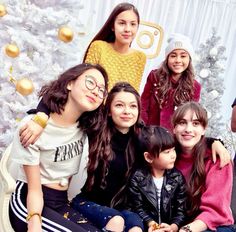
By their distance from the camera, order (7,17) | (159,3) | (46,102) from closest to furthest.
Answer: (46,102), (7,17), (159,3)

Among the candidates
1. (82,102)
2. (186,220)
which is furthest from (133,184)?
(82,102)

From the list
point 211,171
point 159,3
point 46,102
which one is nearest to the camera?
point 46,102

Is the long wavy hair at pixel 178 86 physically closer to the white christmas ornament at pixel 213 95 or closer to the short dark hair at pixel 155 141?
the short dark hair at pixel 155 141

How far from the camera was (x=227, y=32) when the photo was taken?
4.87m

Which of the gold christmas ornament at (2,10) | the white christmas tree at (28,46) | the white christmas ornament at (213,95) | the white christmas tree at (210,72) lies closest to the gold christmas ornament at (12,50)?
the white christmas tree at (28,46)

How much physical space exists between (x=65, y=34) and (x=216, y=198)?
1513 mm

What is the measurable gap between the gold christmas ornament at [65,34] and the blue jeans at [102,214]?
129 cm

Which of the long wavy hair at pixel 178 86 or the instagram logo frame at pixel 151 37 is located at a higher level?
the instagram logo frame at pixel 151 37

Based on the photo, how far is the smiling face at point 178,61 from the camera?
207cm

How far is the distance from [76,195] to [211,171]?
2.07 ft

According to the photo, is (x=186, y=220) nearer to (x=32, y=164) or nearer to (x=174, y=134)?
(x=174, y=134)

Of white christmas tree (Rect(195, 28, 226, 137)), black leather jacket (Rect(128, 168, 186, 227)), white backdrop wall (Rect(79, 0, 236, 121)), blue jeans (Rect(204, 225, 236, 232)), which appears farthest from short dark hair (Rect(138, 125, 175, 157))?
white backdrop wall (Rect(79, 0, 236, 121))

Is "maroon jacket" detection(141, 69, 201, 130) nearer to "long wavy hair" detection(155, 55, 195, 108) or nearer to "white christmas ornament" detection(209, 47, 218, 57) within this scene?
"long wavy hair" detection(155, 55, 195, 108)

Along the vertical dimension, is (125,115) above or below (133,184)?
above
